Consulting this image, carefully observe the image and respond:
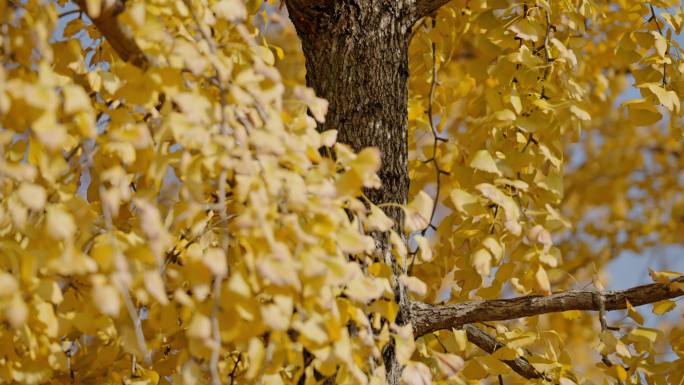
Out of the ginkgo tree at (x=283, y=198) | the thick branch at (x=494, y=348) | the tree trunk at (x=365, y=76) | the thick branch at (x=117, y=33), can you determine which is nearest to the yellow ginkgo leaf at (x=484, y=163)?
the ginkgo tree at (x=283, y=198)

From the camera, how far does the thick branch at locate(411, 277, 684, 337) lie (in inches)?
47.4

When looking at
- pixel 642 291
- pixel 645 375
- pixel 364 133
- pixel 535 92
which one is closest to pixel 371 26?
pixel 364 133

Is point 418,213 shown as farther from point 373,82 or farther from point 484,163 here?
point 373,82

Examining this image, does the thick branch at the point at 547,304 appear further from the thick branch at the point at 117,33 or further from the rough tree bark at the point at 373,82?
the thick branch at the point at 117,33

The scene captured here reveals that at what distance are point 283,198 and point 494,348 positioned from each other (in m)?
0.61

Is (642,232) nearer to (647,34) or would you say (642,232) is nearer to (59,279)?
(647,34)

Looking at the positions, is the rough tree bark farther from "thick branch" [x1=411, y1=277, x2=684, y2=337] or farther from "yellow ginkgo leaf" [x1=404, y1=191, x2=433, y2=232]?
"yellow ginkgo leaf" [x1=404, y1=191, x2=433, y2=232]

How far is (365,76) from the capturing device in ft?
4.30

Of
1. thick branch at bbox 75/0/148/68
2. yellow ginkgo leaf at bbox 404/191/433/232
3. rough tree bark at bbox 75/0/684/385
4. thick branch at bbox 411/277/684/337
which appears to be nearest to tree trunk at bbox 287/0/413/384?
rough tree bark at bbox 75/0/684/385

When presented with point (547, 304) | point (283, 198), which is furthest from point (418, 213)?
point (547, 304)

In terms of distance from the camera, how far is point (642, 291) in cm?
121

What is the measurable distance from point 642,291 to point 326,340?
1.96 ft

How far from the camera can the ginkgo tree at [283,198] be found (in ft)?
2.60

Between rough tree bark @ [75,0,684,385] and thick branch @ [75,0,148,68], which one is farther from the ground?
rough tree bark @ [75,0,684,385]
